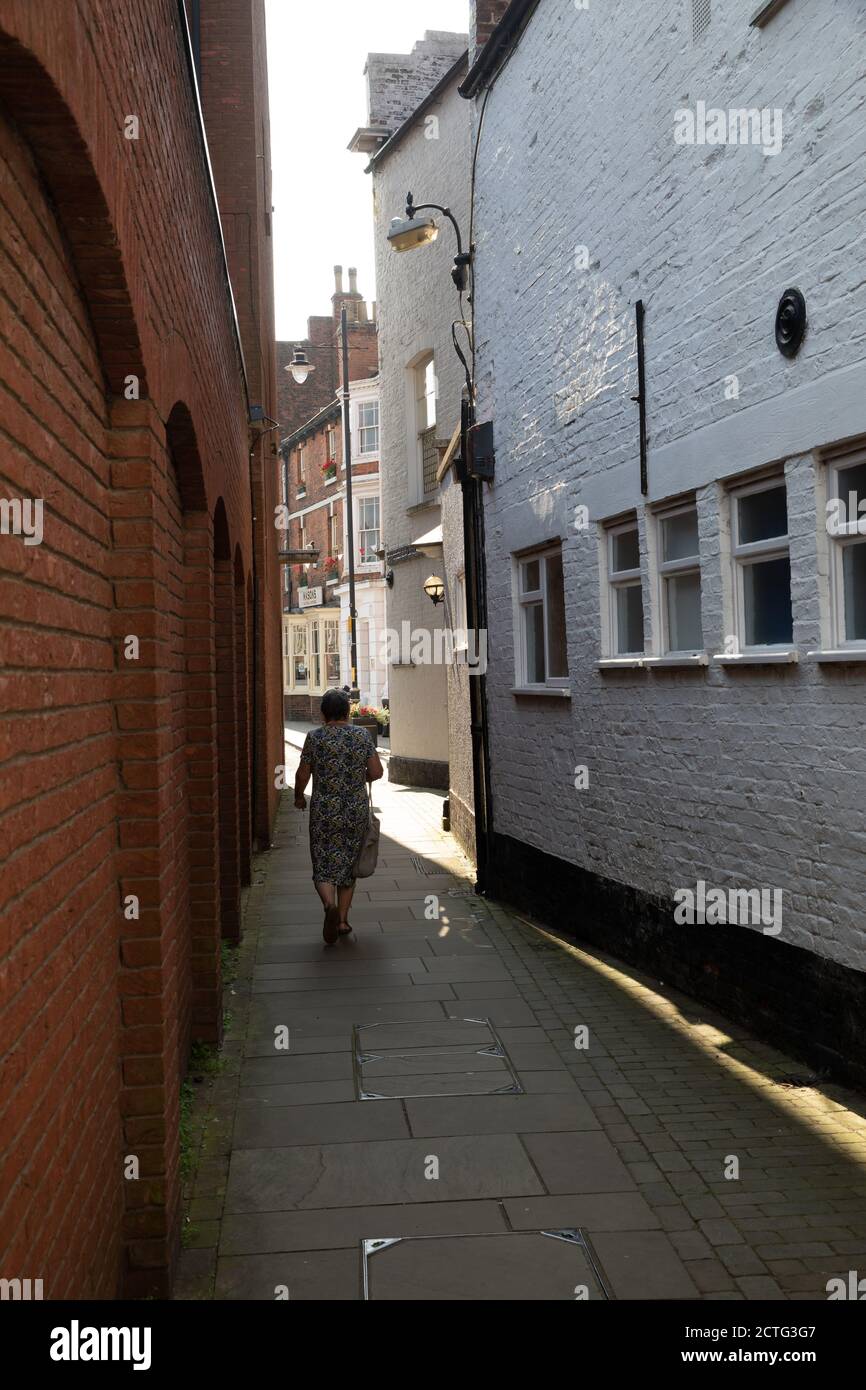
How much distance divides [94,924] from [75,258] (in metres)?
1.72

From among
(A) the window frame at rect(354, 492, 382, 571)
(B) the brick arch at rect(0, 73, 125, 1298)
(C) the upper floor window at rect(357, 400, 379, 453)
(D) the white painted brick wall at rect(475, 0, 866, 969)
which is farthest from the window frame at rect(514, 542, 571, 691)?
(A) the window frame at rect(354, 492, 382, 571)

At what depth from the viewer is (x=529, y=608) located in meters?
11.6

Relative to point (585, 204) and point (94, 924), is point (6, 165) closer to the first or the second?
point (94, 924)

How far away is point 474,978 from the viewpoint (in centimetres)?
866

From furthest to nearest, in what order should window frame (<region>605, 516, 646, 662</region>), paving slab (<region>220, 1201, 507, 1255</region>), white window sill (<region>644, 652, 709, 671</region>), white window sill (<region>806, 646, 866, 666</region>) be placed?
1. window frame (<region>605, 516, 646, 662</region>)
2. white window sill (<region>644, 652, 709, 671</region>)
3. white window sill (<region>806, 646, 866, 666</region>)
4. paving slab (<region>220, 1201, 507, 1255</region>)

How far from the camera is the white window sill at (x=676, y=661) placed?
25.1 ft

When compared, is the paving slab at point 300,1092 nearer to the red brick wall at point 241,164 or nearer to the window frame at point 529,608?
the window frame at point 529,608

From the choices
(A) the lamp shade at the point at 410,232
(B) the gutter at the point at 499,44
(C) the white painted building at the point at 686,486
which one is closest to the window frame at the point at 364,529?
(A) the lamp shade at the point at 410,232

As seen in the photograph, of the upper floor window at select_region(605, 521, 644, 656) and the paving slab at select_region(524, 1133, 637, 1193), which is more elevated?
the upper floor window at select_region(605, 521, 644, 656)

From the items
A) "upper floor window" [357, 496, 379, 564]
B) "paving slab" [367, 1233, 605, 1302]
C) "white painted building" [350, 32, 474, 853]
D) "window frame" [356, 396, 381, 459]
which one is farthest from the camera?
"upper floor window" [357, 496, 379, 564]

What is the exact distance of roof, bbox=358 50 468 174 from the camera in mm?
18031

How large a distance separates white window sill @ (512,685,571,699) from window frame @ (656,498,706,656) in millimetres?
1735

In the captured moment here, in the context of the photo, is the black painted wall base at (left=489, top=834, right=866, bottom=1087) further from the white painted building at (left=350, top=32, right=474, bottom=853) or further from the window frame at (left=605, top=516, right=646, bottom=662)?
the white painted building at (left=350, top=32, right=474, bottom=853)

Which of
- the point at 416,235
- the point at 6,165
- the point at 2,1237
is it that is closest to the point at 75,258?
the point at 6,165
